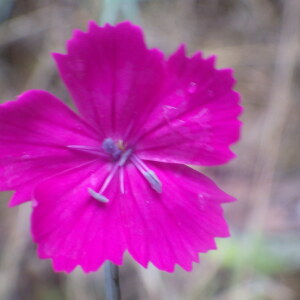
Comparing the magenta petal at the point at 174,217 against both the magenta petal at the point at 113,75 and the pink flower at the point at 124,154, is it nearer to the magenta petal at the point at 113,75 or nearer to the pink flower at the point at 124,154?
the pink flower at the point at 124,154

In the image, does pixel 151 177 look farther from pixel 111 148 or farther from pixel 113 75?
pixel 113 75

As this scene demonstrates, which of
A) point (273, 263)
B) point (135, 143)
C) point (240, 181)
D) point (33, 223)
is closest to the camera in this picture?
point (33, 223)

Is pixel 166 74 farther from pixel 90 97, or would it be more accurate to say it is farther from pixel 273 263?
pixel 273 263

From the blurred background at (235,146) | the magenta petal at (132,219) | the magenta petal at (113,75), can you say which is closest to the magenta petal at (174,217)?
the magenta petal at (132,219)

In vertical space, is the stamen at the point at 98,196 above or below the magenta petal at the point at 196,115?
below

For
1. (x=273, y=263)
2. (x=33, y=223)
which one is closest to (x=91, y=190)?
(x=33, y=223)

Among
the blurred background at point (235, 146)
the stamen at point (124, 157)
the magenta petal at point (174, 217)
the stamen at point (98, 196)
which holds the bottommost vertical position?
the magenta petal at point (174, 217)

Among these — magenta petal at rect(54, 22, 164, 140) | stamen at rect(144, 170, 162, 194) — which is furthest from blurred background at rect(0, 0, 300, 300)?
stamen at rect(144, 170, 162, 194)
